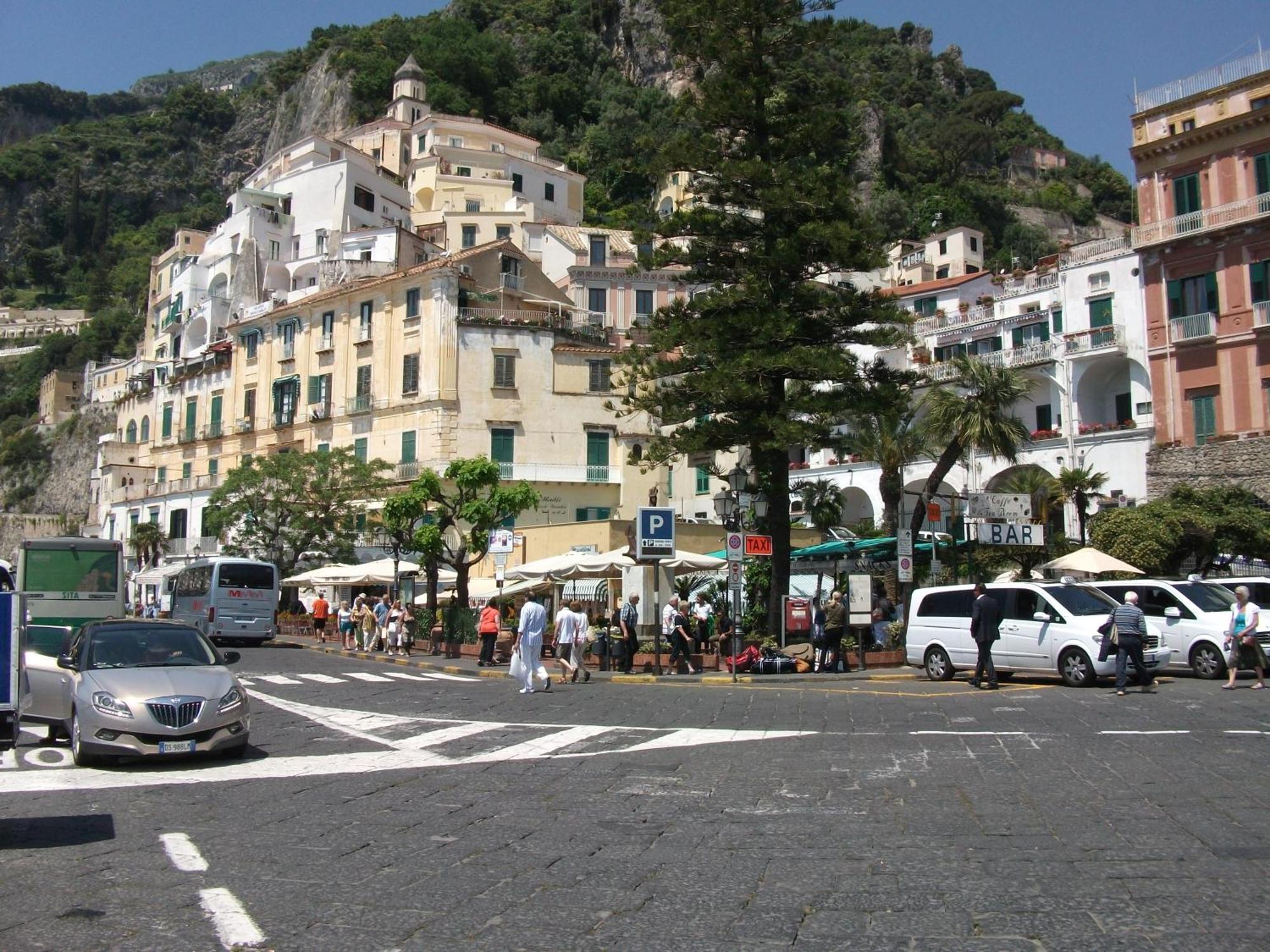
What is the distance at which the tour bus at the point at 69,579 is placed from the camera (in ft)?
93.2

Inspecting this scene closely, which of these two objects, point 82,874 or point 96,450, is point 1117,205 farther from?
point 82,874

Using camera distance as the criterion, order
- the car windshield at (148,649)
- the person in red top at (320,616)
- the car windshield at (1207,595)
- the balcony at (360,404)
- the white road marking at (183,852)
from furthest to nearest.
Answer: the balcony at (360,404) < the person in red top at (320,616) < the car windshield at (1207,595) < the car windshield at (148,649) < the white road marking at (183,852)

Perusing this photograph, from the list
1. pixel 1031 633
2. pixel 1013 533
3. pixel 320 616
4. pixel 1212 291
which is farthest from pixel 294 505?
pixel 1212 291

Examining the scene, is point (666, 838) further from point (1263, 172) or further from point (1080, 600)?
point (1263, 172)

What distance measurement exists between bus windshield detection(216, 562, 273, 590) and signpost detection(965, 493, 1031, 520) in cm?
2364

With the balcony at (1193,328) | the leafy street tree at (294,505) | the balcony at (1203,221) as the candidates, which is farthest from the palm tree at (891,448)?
the leafy street tree at (294,505)

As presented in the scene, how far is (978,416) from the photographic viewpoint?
104 ft

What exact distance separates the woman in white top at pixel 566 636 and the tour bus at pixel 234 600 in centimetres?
1877

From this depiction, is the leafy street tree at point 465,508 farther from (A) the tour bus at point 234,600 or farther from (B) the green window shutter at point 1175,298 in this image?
(B) the green window shutter at point 1175,298

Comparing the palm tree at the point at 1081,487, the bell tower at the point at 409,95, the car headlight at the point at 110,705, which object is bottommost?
the car headlight at the point at 110,705

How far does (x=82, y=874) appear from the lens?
286 inches

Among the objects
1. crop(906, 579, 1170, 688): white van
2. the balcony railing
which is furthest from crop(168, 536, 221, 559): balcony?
the balcony railing

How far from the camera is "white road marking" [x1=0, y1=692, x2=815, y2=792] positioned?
36.2 ft

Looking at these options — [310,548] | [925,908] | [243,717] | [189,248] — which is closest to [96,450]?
[189,248]
